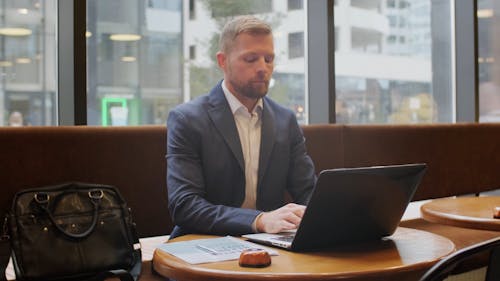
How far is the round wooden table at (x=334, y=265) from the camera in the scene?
135cm

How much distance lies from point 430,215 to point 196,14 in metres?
1.79

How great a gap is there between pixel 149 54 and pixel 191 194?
4.85 ft

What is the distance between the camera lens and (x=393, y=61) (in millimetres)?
4793

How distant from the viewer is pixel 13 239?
202 centimetres

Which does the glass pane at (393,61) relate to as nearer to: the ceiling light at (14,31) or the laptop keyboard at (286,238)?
the ceiling light at (14,31)

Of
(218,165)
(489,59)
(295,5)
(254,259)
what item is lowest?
(254,259)

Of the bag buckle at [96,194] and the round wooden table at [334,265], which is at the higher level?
the bag buckle at [96,194]

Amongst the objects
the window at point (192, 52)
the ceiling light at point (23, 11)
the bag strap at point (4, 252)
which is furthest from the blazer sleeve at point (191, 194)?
the window at point (192, 52)

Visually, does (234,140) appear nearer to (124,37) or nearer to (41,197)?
(41,197)

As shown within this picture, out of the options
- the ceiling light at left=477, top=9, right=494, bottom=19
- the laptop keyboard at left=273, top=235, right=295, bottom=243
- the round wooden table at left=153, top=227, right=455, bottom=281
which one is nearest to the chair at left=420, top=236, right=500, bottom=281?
the round wooden table at left=153, top=227, right=455, bottom=281

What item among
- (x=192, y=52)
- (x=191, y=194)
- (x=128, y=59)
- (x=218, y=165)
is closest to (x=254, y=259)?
(x=191, y=194)

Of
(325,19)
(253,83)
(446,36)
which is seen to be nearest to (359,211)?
(253,83)

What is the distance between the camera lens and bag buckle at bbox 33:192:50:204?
2.11 meters

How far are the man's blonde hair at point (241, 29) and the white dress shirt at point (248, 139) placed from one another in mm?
158
